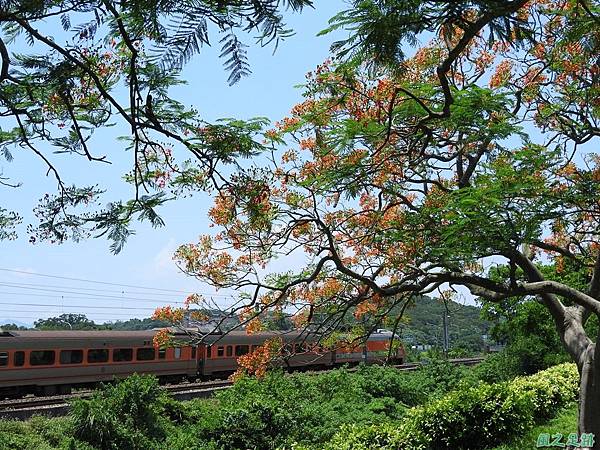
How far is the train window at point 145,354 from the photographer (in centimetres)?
1762

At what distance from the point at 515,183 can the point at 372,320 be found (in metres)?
3.11

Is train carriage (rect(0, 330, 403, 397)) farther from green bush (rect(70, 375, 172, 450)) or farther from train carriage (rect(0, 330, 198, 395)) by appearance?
green bush (rect(70, 375, 172, 450))

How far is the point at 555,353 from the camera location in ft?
54.4

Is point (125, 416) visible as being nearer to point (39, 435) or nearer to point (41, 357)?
point (39, 435)

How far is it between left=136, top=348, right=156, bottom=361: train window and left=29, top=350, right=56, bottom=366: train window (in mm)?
2560

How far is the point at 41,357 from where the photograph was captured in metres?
15.4

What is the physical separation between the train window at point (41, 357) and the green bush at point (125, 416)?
13.8 feet

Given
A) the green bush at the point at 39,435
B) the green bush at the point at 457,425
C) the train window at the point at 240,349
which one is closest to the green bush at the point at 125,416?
the green bush at the point at 39,435

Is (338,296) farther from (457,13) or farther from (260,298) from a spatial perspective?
(457,13)

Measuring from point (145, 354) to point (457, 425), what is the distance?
38.4ft

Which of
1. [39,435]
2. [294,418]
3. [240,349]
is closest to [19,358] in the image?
[39,435]

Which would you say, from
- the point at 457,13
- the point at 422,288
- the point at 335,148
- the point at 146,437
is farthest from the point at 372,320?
the point at 457,13

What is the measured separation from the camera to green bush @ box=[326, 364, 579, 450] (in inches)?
287

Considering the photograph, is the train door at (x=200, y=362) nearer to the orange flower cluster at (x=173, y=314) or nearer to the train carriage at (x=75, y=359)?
the train carriage at (x=75, y=359)
